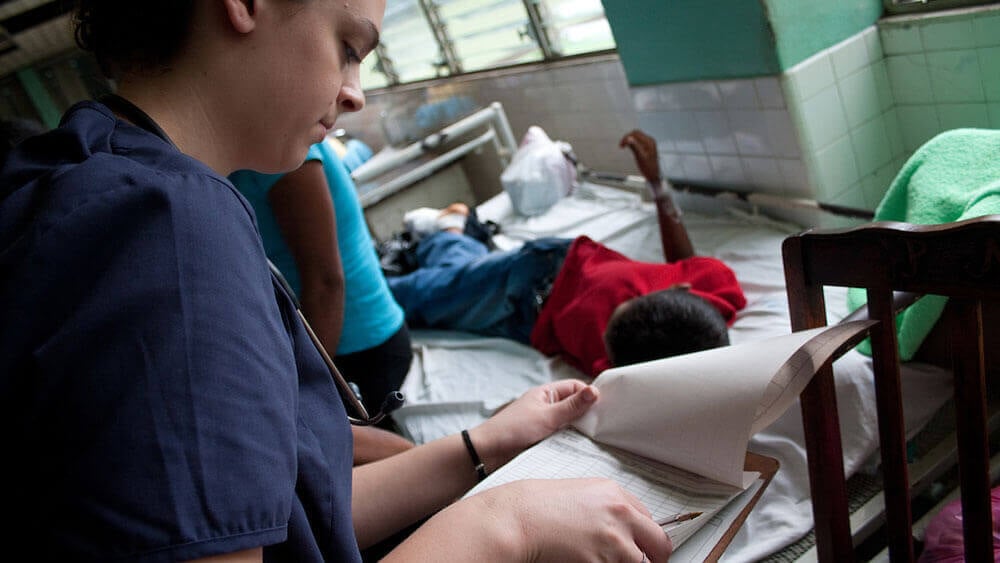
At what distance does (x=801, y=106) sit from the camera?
7.14ft

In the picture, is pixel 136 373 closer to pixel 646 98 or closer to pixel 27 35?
pixel 646 98

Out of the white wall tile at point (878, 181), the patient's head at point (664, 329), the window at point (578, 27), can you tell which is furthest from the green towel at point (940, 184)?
the window at point (578, 27)

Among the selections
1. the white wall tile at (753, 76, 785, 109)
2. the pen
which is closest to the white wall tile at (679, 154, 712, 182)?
the white wall tile at (753, 76, 785, 109)

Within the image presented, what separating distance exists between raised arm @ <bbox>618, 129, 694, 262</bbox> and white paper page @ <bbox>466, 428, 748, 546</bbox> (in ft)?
4.73

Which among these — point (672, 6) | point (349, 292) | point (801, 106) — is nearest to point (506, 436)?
point (349, 292)

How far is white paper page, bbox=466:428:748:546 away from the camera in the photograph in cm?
87

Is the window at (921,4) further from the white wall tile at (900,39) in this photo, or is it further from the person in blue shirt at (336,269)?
the person in blue shirt at (336,269)

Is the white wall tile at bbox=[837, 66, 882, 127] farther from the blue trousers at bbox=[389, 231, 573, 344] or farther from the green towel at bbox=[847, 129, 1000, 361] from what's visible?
the blue trousers at bbox=[389, 231, 573, 344]

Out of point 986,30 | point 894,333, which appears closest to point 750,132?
point 986,30

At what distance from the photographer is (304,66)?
68 cm

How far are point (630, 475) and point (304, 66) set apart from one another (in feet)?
2.15

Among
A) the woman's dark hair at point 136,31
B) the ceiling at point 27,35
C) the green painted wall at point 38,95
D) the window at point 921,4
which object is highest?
the ceiling at point 27,35

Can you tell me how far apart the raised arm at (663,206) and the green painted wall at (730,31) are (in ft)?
0.99

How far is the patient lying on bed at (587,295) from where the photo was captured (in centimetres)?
166
